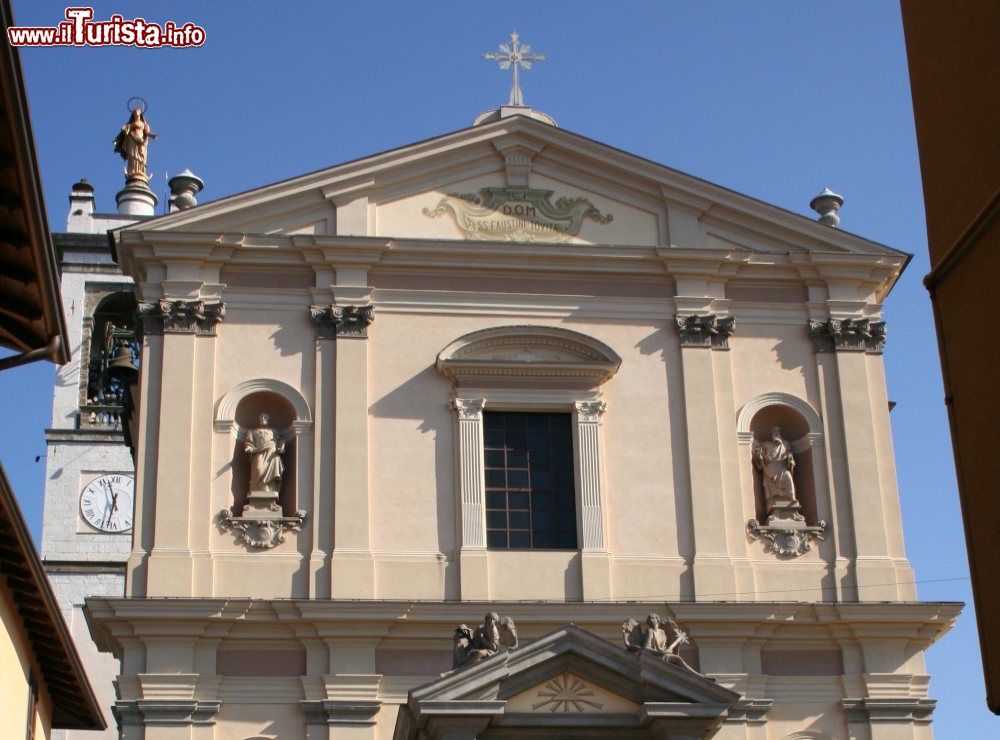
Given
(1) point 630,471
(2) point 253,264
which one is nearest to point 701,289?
(1) point 630,471

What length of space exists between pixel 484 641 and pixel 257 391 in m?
6.62

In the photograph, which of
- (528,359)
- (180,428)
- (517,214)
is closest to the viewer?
(180,428)

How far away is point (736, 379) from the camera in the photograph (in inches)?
914

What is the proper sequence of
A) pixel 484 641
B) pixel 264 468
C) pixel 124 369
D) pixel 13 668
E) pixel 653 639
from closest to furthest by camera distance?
1. pixel 484 641
2. pixel 653 639
3. pixel 13 668
4. pixel 264 468
5. pixel 124 369

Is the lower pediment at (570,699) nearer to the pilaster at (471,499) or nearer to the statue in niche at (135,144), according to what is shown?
the pilaster at (471,499)

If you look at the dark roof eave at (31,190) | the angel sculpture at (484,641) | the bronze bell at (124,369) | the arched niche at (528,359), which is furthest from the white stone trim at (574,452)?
the dark roof eave at (31,190)

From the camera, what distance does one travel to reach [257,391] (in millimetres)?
22375

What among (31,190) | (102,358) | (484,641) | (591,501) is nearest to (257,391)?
(591,501)

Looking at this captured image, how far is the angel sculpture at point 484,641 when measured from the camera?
54.9 ft

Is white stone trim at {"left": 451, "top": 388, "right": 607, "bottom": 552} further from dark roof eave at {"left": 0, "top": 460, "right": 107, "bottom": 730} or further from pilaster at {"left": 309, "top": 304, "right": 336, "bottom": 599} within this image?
dark roof eave at {"left": 0, "top": 460, "right": 107, "bottom": 730}

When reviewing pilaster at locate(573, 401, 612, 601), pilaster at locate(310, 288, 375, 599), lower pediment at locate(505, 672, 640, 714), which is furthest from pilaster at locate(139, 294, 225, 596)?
lower pediment at locate(505, 672, 640, 714)

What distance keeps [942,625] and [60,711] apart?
11.5 metres

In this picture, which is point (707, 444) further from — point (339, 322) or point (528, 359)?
point (339, 322)

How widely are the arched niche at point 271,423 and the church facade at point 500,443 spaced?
0.11 ft
